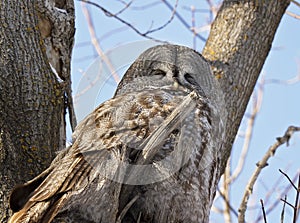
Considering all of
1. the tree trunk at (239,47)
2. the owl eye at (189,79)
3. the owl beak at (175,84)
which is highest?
the tree trunk at (239,47)

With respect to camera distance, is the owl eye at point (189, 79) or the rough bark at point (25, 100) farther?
the owl eye at point (189, 79)

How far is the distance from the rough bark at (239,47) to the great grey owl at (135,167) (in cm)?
49

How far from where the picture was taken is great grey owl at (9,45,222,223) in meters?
2.97

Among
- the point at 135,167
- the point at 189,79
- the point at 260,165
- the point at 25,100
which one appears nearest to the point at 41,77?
the point at 25,100

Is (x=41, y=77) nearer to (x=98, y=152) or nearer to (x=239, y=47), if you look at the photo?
(x=98, y=152)

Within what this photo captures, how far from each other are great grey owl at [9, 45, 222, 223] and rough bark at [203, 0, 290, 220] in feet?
1.60

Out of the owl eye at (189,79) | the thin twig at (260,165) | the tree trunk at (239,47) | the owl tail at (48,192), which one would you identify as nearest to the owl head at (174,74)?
the owl eye at (189,79)

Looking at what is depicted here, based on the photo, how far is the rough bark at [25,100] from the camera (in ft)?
11.5

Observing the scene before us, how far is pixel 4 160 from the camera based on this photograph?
347 centimetres

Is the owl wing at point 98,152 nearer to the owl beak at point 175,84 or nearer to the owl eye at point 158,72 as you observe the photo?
the owl beak at point 175,84

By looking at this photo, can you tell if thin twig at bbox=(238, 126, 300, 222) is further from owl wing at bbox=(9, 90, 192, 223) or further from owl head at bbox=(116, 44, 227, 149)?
owl wing at bbox=(9, 90, 192, 223)

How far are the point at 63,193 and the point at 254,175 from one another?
156 cm

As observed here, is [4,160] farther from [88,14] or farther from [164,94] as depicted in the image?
[88,14]

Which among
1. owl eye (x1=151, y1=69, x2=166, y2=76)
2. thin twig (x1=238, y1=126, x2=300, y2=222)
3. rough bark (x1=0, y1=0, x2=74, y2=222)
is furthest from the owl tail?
owl eye (x1=151, y1=69, x2=166, y2=76)
